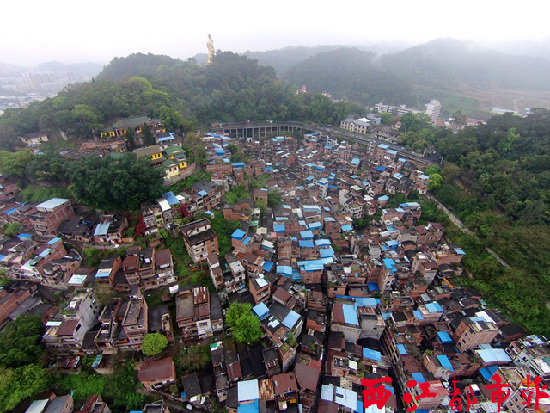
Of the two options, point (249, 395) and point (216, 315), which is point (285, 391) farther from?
point (216, 315)

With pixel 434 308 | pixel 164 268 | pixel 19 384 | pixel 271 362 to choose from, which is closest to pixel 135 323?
pixel 164 268

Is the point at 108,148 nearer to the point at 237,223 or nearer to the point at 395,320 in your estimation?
the point at 237,223

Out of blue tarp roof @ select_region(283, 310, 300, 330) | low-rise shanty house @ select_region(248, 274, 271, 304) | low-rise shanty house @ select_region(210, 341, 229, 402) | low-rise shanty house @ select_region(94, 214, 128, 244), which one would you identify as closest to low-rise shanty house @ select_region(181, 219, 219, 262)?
low-rise shanty house @ select_region(248, 274, 271, 304)

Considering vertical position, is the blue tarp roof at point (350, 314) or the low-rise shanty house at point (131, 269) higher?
the low-rise shanty house at point (131, 269)

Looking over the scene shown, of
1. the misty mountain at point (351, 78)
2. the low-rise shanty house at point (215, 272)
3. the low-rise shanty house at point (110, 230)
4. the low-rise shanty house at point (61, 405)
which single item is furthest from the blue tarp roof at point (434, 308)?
the misty mountain at point (351, 78)

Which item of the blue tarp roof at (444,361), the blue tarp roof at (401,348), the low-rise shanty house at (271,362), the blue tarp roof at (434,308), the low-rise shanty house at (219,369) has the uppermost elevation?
the low-rise shanty house at (271,362)

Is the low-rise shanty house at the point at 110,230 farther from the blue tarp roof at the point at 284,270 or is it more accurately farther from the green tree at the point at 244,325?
the blue tarp roof at the point at 284,270

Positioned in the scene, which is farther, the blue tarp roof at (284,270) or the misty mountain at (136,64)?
the misty mountain at (136,64)
